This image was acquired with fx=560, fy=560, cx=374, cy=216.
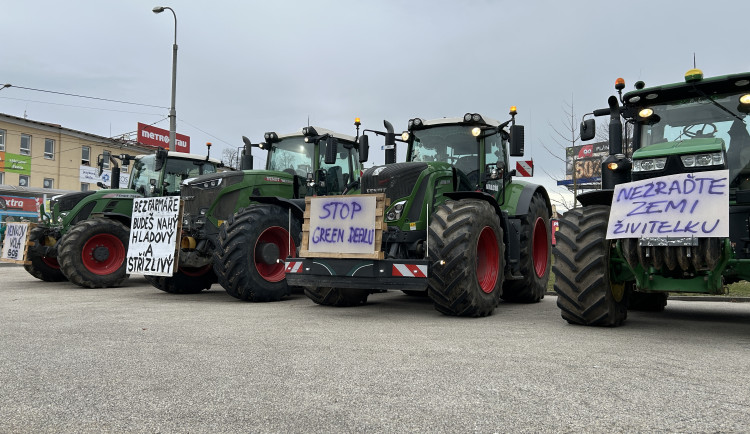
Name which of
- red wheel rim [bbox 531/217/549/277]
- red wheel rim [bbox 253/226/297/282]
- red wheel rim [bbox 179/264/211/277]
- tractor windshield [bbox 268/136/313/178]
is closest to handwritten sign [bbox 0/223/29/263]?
red wheel rim [bbox 179/264/211/277]

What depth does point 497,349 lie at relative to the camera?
14.9 feet

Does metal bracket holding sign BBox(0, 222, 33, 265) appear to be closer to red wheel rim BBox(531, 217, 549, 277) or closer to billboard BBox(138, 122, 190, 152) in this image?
red wheel rim BBox(531, 217, 549, 277)

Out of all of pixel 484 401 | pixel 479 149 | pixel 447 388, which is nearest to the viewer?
pixel 484 401

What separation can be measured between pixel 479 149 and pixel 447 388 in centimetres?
564

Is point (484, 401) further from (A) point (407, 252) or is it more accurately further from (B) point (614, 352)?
(A) point (407, 252)

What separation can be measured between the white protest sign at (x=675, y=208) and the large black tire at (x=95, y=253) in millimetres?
9548

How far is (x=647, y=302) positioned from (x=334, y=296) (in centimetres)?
423

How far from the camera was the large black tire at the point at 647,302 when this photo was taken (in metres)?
7.31

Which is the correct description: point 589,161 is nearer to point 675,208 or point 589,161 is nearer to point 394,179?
point 394,179

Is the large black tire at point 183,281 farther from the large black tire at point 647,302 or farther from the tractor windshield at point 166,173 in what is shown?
the large black tire at point 647,302

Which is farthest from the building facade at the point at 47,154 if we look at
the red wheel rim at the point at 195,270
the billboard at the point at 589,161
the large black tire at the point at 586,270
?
the large black tire at the point at 586,270

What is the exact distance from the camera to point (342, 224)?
6934mm

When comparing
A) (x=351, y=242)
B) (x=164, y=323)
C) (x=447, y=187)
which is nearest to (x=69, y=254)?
(x=164, y=323)

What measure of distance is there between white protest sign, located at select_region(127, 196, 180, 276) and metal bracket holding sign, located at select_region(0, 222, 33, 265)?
3.70 metres
